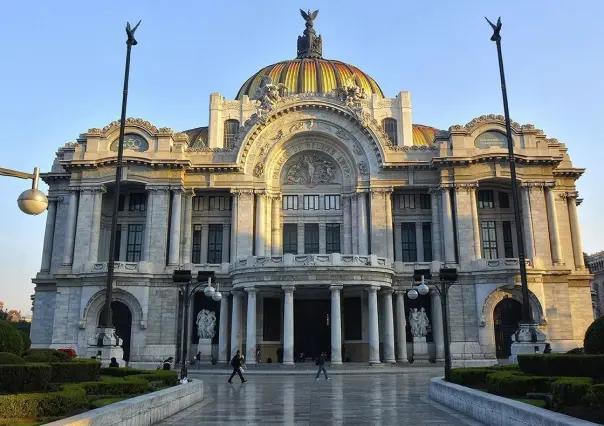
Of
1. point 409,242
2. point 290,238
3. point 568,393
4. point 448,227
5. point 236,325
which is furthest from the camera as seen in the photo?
point 290,238

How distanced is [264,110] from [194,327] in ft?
66.6

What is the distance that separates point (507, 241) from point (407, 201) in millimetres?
9487

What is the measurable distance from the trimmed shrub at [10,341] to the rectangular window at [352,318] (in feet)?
108

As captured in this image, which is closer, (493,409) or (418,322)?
(493,409)

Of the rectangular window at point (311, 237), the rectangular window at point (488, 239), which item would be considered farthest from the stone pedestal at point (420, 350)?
the rectangular window at point (311, 237)

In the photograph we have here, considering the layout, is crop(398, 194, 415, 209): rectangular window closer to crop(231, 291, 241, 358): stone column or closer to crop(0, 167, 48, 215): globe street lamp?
crop(231, 291, 241, 358): stone column

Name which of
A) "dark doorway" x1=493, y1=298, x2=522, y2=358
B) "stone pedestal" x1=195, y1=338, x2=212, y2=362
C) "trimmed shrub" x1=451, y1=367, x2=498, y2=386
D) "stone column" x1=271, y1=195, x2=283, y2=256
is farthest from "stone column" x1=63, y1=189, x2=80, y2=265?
"trimmed shrub" x1=451, y1=367, x2=498, y2=386

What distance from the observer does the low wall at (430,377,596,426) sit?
1080cm

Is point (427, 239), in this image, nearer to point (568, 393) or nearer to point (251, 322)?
point (251, 322)

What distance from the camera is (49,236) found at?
5284 centimetres

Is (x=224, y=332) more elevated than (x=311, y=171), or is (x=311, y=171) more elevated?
(x=311, y=171)

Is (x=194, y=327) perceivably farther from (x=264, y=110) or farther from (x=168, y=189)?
(x=264, y=110)

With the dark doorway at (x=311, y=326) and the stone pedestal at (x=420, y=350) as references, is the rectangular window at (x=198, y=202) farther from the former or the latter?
the stone pedestal at (x=420, y=350)

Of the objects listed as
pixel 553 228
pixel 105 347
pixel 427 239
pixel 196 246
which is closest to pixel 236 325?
pixel 196 246
